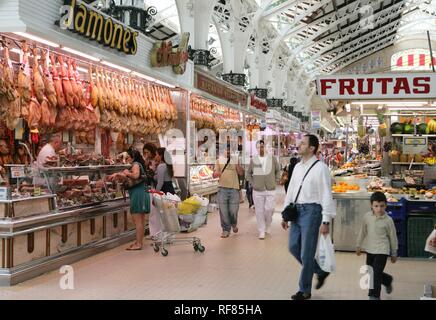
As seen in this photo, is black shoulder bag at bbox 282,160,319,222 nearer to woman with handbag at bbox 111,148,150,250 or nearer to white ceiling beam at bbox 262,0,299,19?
woman with handbag at bbox 111,148,150,250

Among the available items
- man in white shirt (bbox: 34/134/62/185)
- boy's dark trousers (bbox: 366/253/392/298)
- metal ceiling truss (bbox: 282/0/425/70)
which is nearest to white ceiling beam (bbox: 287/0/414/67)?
metal ceiling truss (bbox: 282/0/425/70)

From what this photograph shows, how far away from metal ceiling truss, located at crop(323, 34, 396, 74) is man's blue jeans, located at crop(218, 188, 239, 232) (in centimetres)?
3452

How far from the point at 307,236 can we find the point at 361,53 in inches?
1651

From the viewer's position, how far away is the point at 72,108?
8133 millimetres

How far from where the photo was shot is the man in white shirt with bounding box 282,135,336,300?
214 inches

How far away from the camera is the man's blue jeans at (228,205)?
992 cm

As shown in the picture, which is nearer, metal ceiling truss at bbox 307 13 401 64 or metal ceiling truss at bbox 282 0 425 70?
metal ceiling truss at bbox 282 0 425 70

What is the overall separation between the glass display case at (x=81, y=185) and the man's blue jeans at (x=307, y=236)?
3282 mm

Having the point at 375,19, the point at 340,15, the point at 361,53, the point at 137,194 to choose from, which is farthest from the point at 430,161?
the point at 361,53

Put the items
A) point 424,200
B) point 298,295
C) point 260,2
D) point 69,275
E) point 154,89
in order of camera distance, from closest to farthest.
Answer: point 298,295 → point 69,275 → point 424,200 → point 154,89 → point 260,2

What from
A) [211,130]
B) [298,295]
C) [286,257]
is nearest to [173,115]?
[211,130]

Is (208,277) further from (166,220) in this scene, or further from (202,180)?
(202,180)

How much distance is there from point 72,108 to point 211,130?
7.20 meters

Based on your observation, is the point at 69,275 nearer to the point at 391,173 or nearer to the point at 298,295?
the point at 298,295
